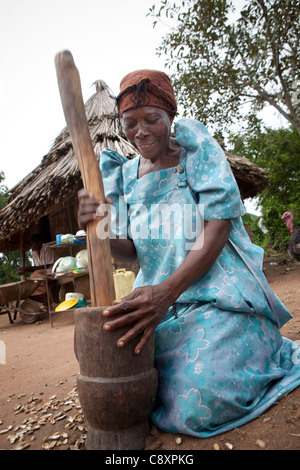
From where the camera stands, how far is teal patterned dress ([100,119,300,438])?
A: 1344 mm

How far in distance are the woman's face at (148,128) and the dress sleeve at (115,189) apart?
9.5 inches

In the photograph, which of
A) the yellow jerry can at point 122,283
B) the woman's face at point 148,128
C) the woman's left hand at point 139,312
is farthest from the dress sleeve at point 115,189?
the yellow jerry can at point 122,283

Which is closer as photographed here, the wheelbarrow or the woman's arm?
the woman's arm

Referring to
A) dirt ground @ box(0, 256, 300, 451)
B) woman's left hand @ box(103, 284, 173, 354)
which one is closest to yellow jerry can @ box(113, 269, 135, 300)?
dirt ground @ box(0, 256, 300, 451)

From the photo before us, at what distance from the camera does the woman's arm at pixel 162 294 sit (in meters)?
1.23

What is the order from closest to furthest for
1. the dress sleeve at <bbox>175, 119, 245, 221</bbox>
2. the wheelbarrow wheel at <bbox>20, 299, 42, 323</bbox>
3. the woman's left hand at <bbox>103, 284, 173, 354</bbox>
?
the woman's left hand at <bbox>103, 284, 173, 354</bbox> < the dress sleeve at <bbox>175, 119, 245, 221</bbox> < the wheelbarrow wheel at <bbox>20, 299, 42, 323</bbox>

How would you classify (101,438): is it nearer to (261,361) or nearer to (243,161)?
(261,361)

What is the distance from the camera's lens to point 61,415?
1.80m

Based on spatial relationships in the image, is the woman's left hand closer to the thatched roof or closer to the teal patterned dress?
the teal patterned dress

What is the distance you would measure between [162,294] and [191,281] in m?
0.15

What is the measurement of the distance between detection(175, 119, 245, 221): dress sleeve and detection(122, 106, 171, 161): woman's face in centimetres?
8

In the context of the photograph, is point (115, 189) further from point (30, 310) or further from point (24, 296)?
point (30, 310)

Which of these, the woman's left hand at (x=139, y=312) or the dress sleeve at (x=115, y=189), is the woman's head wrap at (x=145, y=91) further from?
the woman's left hand at (x=139, y=312)
